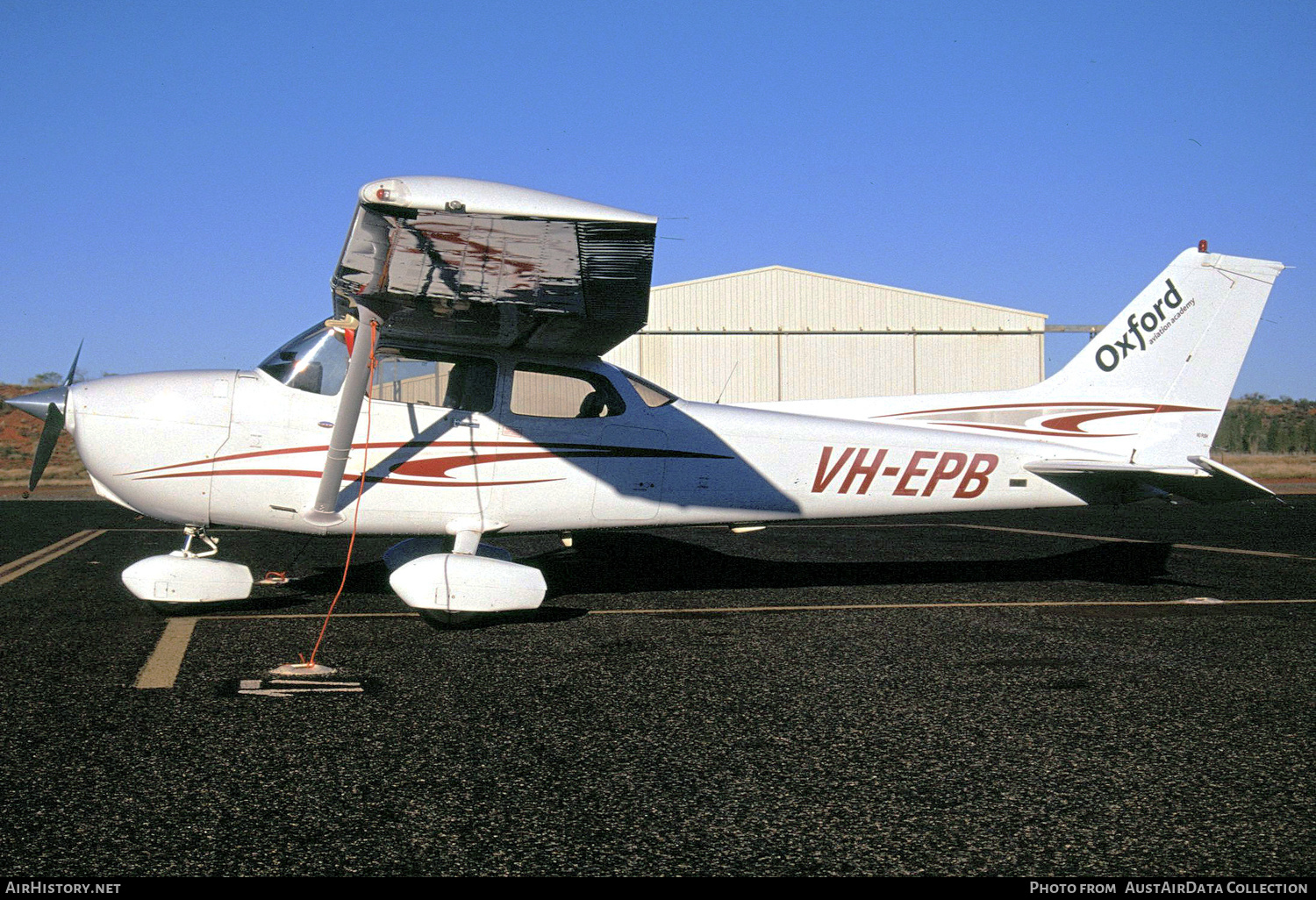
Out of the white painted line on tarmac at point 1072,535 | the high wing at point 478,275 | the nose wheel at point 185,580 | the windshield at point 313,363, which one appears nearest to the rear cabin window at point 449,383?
the high wing at point 478,275

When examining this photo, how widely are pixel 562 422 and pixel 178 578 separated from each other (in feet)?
8.47

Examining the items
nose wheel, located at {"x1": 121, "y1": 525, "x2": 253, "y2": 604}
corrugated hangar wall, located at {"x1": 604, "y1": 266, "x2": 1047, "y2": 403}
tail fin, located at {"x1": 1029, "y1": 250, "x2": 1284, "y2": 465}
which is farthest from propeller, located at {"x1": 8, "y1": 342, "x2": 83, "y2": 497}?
corrugated hangar wall, located at {"x1": 604, "y1": 266, "x2": 1047, "y2": 403}

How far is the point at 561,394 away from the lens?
7023 millimetres

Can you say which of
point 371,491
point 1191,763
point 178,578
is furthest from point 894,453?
point 178,578

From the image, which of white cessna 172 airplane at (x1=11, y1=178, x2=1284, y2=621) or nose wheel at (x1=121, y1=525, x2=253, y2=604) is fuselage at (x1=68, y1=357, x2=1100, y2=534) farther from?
nose wheel at (x1=121, y1=525, x2=253, y2=604)

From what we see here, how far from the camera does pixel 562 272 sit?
5.42 meters

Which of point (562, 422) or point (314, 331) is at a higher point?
point (314, 331)

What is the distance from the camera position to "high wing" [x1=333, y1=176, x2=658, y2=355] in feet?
14.8

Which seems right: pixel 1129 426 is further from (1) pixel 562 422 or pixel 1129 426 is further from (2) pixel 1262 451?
(2) pixel 1262 451

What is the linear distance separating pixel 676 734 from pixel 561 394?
3633 millimetres

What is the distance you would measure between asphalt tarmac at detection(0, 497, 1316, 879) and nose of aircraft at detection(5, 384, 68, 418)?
4.17 ft

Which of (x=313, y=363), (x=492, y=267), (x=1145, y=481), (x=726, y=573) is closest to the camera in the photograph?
(x=492, y=267)

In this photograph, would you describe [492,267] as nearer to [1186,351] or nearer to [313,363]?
[313,363]

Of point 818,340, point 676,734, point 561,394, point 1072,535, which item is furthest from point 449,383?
point 818,340
